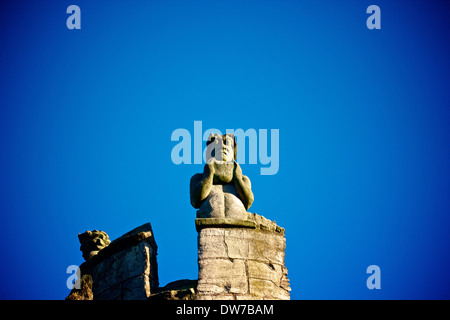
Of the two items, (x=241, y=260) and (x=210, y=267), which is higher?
(x=241, y=260)

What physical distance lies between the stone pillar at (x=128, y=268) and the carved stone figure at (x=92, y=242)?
43cm

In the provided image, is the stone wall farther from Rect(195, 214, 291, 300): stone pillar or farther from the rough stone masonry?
Rect(195, 214, 291, 300): stone pillar

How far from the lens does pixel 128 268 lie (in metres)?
11.3

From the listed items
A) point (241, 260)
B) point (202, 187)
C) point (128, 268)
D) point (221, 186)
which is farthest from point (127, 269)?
point (221, 186)

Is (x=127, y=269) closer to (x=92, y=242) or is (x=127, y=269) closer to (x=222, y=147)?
(x=92, y=242)

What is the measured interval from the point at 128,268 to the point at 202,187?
1763 millimetres

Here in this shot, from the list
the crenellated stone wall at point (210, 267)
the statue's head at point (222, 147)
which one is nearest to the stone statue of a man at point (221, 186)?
the statue's head at point (222, 147)

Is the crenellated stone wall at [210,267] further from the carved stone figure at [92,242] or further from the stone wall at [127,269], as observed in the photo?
the carved stone figure at [92,242]

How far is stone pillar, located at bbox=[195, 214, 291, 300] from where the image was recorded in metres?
10.3

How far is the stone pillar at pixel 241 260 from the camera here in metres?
10.3

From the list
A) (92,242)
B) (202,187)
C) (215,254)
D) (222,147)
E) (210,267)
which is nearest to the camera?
(210,267)
